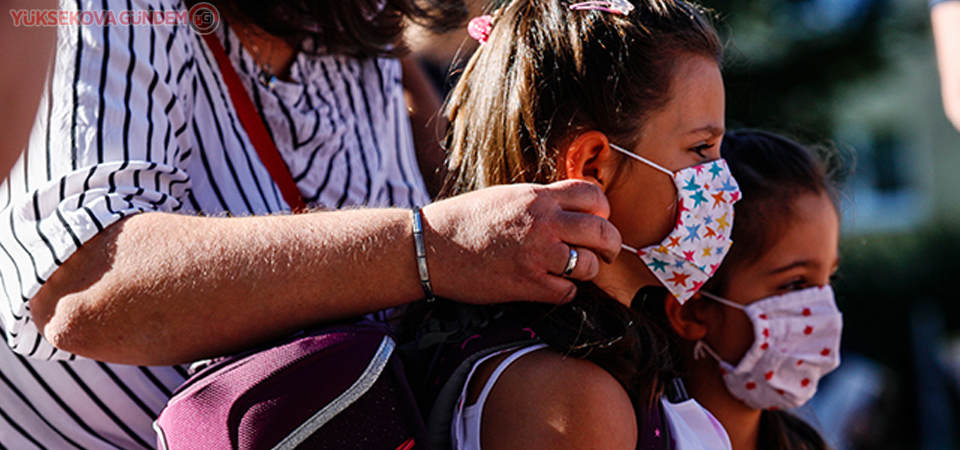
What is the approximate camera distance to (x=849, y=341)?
8.96 m

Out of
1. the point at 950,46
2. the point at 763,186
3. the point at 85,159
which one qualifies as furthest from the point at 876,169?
the point at 85,159

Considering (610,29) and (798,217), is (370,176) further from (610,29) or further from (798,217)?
(798,217)

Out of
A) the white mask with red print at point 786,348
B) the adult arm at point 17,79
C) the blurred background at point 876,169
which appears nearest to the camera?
the adult arm at point 17,79

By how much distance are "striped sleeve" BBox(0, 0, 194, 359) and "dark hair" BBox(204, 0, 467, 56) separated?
39 centimetres

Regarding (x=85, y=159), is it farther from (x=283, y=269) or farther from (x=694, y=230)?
(x=694, y=230)

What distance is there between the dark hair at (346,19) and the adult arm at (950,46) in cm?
187

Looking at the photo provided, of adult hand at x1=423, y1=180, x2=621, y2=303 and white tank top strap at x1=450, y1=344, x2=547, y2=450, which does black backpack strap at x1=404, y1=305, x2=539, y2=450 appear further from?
adult hand at x1=423, y1=180, x2=621, y2=303

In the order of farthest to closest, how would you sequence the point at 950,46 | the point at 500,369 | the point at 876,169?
the point at 876,169 → the point at 950,46 → the point at 500,369

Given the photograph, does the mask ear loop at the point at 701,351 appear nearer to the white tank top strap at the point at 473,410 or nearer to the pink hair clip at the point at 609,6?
the white tank top strap at the point at 473,410

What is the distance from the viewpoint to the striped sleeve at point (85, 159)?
1.42 meters

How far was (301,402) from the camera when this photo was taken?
4.41 feet

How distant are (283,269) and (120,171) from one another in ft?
1.28

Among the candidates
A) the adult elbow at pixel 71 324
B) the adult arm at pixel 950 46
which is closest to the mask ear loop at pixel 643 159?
the adult elbow at pixel 71 324

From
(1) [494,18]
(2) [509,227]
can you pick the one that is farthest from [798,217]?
(2) [509,227]
